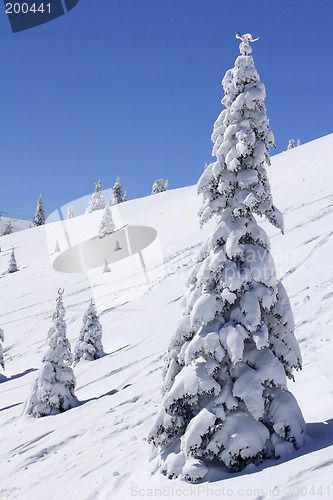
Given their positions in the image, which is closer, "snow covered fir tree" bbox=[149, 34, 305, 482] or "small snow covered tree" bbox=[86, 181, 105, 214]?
"snow covered fir tree" bbox=[149, 34, 305, 482]

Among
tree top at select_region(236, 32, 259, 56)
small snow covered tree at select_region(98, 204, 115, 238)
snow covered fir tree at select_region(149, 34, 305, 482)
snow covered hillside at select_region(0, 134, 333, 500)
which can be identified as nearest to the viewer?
snow covered hillside at select_region(0, 134, 333, 500)

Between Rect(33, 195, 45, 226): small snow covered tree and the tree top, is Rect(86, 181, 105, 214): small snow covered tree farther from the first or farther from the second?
the tree top

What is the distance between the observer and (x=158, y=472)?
6.71 metres

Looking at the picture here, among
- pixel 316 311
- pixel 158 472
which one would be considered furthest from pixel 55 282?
pixel 158 472

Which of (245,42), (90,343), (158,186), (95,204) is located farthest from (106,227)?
(245,42)

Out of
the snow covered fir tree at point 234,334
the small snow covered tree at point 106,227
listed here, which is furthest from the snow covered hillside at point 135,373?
the small snow covered tree at point 106,227

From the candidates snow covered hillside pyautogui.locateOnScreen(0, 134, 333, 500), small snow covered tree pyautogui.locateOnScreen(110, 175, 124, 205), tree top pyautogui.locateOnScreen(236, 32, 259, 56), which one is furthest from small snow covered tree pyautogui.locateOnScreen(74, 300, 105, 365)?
small snow covered tree pyautogui.locateOnScreen(110, 175, 124, 205)

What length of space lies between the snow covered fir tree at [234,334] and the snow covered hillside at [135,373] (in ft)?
1.62

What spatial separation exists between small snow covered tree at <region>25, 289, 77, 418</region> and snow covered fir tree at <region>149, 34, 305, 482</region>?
972cm

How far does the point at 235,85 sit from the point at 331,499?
24.5 feet

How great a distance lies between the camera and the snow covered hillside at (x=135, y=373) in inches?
236

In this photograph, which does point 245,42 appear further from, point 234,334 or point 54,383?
point 54,383

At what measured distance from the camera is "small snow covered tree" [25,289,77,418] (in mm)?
15406

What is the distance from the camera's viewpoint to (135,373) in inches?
653
